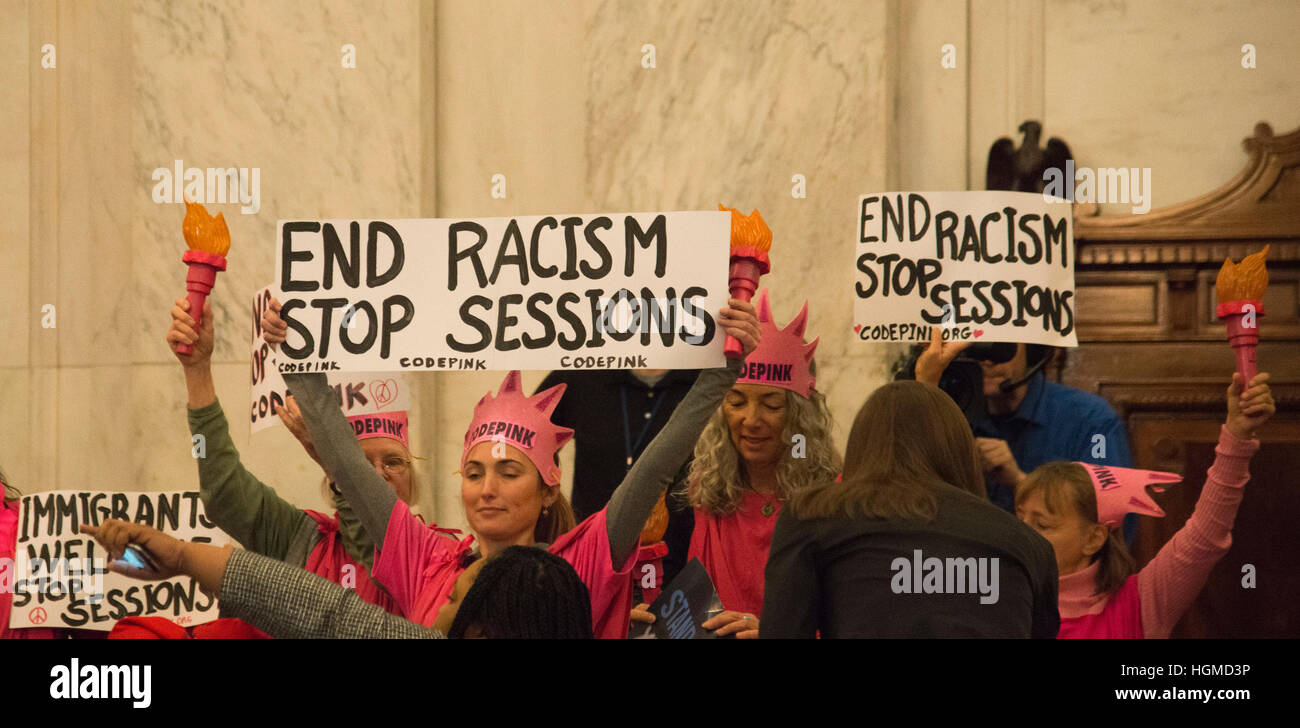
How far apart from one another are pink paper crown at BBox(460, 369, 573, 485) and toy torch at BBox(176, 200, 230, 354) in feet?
2.74

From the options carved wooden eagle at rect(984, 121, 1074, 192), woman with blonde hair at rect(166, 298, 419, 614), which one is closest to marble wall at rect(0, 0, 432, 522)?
woman with blonde hair at rect(166, 298, 419, 614)

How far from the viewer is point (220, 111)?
5852mm

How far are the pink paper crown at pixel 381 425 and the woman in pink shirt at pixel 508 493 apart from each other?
49 centimetres

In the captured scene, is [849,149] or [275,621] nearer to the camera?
[275,621]

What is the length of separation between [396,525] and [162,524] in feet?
4.23

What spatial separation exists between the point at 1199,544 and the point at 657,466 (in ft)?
4.73

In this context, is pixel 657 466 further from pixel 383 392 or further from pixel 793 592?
pixel 383 392

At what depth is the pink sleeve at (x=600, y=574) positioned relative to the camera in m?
3.41

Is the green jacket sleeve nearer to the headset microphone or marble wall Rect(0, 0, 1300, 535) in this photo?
marble wall Rect(0, 0, 1300, 535)

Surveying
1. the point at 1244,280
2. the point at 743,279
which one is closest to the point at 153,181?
the point at 743,279

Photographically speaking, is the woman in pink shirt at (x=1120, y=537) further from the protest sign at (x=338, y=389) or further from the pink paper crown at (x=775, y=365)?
the protest sign at (x=338, y=389)

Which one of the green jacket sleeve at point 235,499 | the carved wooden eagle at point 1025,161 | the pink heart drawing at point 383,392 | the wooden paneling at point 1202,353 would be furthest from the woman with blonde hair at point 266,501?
the wooden paneling at point 1202,353
